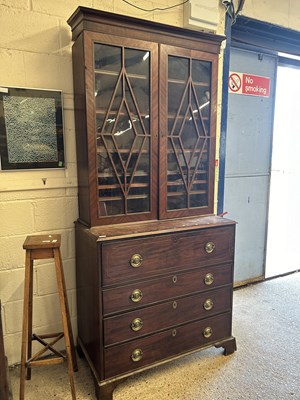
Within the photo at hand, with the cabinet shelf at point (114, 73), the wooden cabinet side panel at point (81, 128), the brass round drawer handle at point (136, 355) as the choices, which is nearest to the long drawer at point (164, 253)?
the wooden cabinet side panel at point (81, 128)

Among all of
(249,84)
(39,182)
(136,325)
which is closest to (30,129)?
(39,182)

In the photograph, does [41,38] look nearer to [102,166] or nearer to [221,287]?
[102,166]

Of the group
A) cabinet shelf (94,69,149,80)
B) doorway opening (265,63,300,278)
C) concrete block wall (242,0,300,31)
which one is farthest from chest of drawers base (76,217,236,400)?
concrete block wall (242,0,300,31)

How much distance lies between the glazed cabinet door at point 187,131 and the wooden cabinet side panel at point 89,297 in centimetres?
50

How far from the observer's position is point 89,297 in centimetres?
172

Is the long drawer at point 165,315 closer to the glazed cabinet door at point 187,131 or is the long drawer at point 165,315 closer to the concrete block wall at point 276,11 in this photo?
the glazed cabinet door at point 187,131

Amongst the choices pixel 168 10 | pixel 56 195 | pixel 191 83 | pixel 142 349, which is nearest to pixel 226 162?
pixel 191 83

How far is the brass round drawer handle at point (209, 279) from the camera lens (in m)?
1.88

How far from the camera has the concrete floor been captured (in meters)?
1.69

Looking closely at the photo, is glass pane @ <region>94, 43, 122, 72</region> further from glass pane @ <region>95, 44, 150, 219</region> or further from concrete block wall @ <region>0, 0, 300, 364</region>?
concrete block wall @ <region>0, 0, 300, 364</region>

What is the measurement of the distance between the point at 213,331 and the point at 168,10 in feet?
7.20

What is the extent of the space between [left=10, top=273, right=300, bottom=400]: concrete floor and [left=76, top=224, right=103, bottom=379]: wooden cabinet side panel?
0.22m

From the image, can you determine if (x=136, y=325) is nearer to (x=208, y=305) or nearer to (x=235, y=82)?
(x=208, y=305)

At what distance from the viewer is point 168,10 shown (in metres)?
2.07
